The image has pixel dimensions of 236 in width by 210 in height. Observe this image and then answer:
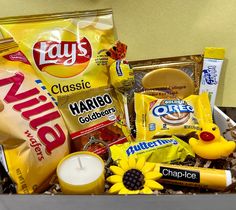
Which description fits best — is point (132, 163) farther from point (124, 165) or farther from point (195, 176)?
point (195, 176)

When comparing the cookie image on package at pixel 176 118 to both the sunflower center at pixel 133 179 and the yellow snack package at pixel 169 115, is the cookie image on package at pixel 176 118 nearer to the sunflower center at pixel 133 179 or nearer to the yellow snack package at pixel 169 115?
the yellow snack package at pixel 169 115

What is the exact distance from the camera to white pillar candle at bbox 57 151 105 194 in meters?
0.78

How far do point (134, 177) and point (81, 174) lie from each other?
0.38 feet

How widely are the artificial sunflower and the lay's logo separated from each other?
0.98ft

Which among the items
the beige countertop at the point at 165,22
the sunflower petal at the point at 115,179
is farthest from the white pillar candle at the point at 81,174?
the beige countertop at the point at 165,22

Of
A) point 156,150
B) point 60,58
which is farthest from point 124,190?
point 60,58

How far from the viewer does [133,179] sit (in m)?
0.80

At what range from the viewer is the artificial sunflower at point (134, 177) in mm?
785

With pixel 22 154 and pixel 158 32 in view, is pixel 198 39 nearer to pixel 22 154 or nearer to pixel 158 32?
pixel 158 32

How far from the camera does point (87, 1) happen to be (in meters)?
1.02

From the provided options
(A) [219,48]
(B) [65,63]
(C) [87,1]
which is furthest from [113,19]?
(A) [219,48]

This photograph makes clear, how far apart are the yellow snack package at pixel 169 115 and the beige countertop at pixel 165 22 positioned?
5.5 inches

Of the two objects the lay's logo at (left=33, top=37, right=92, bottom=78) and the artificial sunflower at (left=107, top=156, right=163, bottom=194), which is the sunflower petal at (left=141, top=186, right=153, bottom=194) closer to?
the artificial sunflower at (left=107, top=156, right=163, bottom=194)

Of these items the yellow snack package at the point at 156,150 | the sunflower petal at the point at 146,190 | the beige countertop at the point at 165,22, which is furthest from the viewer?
the beige countertop at the point at 165,22
